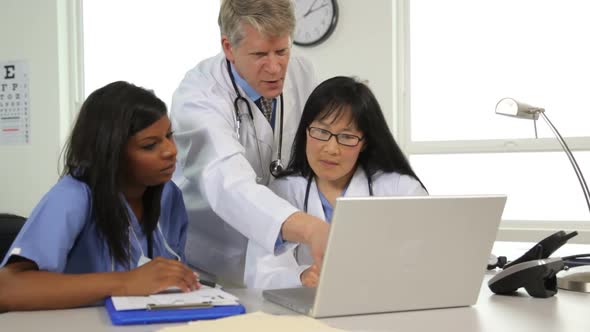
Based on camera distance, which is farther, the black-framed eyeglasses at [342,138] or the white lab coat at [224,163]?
the black-framed eyeglasses at [342,138]

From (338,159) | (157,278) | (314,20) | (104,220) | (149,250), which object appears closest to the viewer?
(157,278)

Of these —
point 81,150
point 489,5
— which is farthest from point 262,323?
point 489,5

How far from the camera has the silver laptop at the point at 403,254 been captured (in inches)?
37.0

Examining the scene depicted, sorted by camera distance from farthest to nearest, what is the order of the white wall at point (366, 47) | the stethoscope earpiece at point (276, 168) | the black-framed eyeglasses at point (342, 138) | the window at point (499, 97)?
1. the white wall at point (366, 47)
2. the window at point (499, 97)
3. the stethoscope earpiece at point (276, 168)
4. the black-framed eyeglasses at point (342, 138)

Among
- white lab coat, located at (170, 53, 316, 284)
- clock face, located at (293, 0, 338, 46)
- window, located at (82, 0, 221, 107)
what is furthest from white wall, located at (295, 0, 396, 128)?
white lab coat, located at (170, 53, 316, 284)

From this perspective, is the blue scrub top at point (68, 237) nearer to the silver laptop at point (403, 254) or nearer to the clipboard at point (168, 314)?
the clipboard at point (168, 314)

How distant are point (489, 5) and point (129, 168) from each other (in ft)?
8.24

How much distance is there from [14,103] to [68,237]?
3219 mm

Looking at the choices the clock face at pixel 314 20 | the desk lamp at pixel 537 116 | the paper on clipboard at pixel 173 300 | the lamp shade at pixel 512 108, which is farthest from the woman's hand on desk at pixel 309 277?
the clock face at pixel 314 20

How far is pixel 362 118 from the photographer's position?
1.57m

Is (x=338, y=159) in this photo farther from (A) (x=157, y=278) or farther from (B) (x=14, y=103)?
(B) (x=14, y=103)

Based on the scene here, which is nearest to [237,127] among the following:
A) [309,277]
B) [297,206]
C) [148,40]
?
[297,206]

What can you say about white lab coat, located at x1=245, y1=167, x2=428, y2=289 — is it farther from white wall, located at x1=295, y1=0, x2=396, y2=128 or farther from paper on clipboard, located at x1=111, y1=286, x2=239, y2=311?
white wall, located at x1=295, y1=0, x2=396, y2=128

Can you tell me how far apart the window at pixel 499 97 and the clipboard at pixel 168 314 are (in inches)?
98.3
